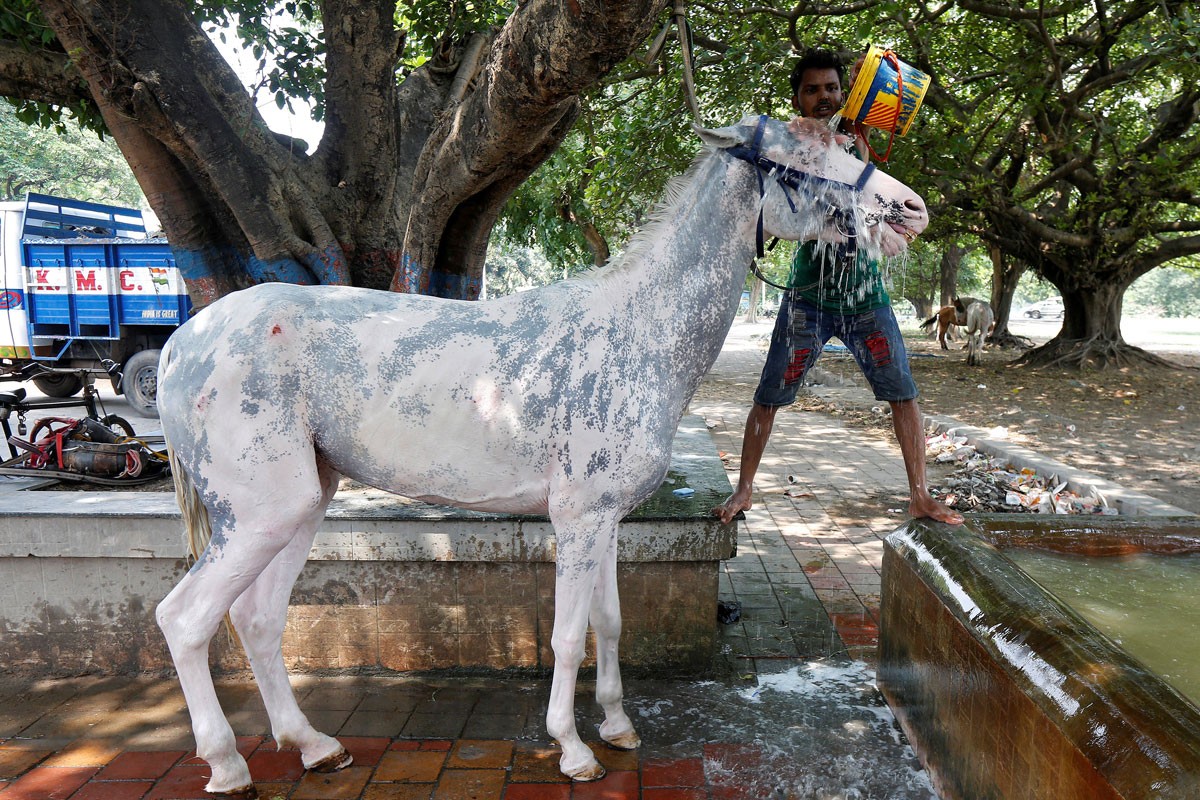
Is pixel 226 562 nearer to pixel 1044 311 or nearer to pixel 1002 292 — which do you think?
pixel 1002 292

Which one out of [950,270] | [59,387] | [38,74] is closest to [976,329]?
[950,270]

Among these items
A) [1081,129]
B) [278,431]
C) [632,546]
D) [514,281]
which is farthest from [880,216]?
[514,281]

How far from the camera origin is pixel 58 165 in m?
27.1

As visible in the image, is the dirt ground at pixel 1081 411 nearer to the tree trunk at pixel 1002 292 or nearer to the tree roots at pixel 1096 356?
the tree roots at pixel 1096 356

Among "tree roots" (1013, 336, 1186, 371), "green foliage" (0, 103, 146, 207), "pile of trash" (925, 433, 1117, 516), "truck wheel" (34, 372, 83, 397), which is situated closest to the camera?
"pile of trash" (925, 433, 1117, 516)

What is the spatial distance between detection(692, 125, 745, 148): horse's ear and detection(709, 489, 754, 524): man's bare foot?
1.50 meters

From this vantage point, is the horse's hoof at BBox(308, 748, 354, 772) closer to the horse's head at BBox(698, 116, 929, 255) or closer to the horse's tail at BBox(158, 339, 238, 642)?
the horse's tail at BBox(158, 339, 238, 642)

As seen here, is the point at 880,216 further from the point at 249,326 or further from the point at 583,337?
the point at 249,326

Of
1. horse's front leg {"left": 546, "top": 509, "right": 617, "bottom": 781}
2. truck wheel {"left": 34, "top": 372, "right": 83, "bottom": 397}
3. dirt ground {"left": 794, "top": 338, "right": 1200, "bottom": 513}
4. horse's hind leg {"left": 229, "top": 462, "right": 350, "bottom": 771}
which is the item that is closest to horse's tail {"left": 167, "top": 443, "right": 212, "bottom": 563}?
horse's hind leg {"left": 229, "top": 462, "right": 350, "bottom": 771}

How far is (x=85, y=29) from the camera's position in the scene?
134 inches

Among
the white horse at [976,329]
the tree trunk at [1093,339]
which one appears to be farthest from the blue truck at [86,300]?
the tree trunk at [1093,339]

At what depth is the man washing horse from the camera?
3.05 meters

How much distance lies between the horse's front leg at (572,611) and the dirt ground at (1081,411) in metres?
5.17

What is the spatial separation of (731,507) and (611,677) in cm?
87
